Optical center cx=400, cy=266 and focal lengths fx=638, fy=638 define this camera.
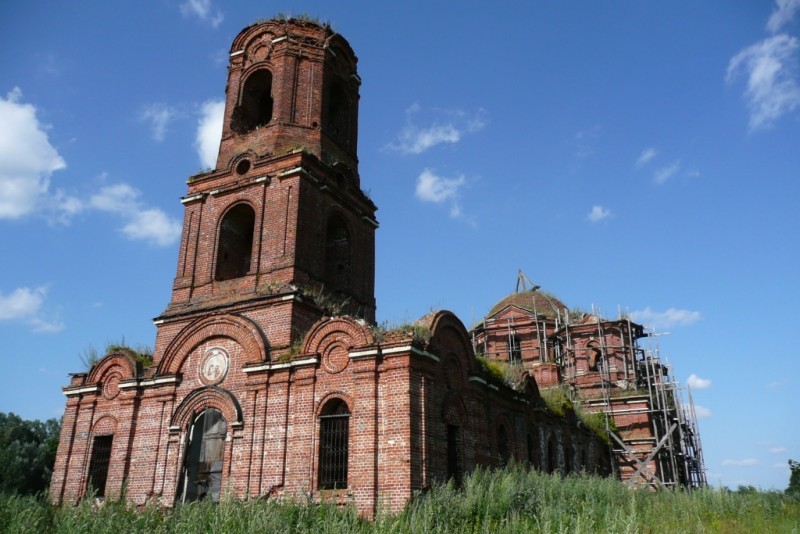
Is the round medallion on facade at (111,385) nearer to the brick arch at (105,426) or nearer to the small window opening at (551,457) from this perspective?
the brick arch at (105,426)

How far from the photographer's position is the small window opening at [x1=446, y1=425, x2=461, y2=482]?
49.2 ft

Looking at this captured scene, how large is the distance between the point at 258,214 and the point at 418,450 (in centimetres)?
838

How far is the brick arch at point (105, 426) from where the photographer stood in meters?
17.0

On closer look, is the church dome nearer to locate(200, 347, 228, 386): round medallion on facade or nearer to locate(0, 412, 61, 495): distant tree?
locate(200, 347, 228, 386): round medallion on facade

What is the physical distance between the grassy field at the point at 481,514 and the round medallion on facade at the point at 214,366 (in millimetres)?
4361

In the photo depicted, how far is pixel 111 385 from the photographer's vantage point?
1755cm

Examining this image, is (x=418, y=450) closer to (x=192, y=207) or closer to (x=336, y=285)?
(x=336, y=285)

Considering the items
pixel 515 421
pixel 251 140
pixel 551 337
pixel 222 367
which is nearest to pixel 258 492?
pixel 222 367

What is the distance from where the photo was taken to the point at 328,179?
19.0 metres

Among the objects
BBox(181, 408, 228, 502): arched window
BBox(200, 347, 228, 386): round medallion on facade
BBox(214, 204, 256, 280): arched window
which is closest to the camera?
BBox(181, 408, 228, 502): arched window

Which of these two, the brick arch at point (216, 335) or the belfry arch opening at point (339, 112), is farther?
the belfry arch opening at point (339, 112)

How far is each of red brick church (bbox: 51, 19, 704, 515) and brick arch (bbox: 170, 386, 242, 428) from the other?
1.4 inches

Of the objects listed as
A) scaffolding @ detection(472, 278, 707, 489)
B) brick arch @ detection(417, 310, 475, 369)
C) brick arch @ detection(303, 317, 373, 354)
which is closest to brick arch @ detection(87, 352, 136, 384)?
brick arch @ detection(303, 317, 373, 354)

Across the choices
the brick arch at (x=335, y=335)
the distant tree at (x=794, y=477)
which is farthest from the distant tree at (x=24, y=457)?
the distant tree at (x=794, y=477)
